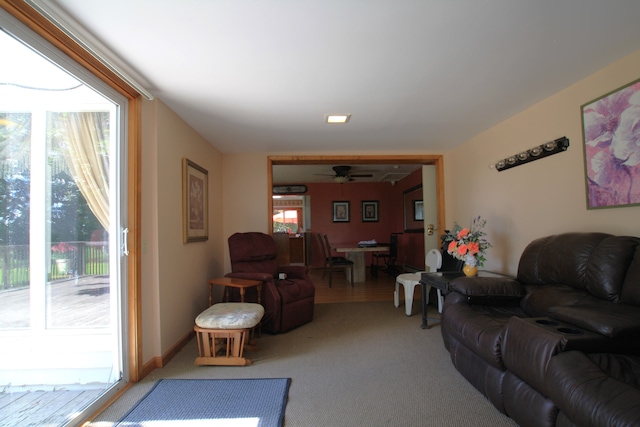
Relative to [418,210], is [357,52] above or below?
above

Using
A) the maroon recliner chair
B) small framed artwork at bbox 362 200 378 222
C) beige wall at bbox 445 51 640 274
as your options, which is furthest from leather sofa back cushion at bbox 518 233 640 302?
small framed artwork at bbox 362 200 378 222

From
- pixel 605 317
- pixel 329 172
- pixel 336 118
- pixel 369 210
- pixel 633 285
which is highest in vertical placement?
pixel 329 172

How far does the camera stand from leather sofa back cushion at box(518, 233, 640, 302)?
1820mm

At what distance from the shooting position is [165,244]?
2783mm

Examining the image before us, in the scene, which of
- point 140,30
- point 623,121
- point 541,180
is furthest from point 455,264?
point 140,30

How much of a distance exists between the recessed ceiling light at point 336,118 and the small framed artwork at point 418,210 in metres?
3.98

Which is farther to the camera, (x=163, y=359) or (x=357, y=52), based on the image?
(x=163, y=359)

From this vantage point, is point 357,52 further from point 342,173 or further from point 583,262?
point 342,173

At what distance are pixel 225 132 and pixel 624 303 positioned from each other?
355 centimetres

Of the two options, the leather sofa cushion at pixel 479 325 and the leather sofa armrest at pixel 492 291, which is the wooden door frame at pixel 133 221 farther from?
the leather sofa armrest at pixel 492 291

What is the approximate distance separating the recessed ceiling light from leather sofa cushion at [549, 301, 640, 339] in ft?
7.52

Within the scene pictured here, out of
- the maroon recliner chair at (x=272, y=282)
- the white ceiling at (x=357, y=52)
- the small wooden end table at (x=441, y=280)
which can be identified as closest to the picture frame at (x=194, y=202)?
the maroon recliner chair at (x=272, y=282)

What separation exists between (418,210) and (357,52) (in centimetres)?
528

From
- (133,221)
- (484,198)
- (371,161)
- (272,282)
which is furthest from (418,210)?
(133,221)
